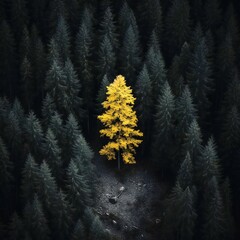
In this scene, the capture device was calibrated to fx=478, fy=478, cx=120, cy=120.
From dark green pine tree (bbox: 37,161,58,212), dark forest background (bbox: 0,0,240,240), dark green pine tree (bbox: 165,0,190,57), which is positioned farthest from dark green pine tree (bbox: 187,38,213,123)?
dark green pine tree (bbox: 37,161,58,212)

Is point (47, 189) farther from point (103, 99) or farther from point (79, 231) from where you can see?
point (103, 99)

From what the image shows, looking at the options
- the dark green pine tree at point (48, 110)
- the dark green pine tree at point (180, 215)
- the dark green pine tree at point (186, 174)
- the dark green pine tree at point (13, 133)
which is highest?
the dark green pine tree at point (48, 110)

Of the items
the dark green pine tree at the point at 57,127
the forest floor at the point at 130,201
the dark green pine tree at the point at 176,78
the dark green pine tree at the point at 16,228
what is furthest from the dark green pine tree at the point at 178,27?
the dark green pine tree at the point at 16,228

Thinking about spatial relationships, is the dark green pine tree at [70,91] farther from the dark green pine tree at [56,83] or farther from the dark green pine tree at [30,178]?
the dark green pine tree at [30,178]

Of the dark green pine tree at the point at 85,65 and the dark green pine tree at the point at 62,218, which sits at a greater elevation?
the dark green pine tree at the point at 85,65

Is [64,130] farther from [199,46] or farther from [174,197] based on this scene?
[199,46]

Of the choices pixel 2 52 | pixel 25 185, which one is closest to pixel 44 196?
pixel 25 185

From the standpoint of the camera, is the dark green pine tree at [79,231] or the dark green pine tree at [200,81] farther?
the dark green pine tree at [200,81]
